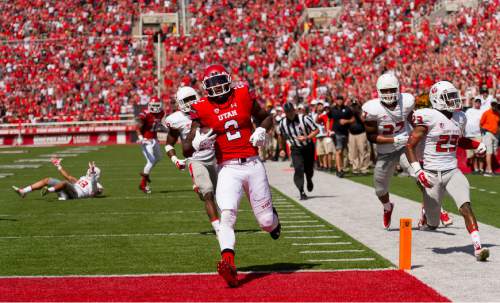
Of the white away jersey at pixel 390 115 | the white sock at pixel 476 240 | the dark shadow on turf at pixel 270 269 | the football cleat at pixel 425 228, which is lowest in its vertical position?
the football cleat at pixel 425 228

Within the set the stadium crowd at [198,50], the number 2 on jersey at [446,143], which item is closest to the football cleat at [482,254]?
the number 2 on jersey at [446,143]

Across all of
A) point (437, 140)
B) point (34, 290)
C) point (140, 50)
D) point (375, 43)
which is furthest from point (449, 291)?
point (140, 50)

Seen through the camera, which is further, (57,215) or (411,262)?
(57,215)

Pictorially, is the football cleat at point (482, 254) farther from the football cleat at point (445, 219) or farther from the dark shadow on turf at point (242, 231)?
the dark shadow on turf at point (242, 231)

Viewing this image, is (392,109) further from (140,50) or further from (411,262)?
(140,50)

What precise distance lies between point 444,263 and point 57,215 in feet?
22.2

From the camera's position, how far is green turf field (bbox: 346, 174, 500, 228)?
1214 cm

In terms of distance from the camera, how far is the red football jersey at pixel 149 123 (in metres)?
16.1

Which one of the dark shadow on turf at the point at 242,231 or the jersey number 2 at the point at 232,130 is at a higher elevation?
the jersey number 2 at the point at 232,130

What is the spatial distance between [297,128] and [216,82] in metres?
7.99

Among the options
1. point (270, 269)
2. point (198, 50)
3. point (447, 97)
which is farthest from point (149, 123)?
point (198, 50)

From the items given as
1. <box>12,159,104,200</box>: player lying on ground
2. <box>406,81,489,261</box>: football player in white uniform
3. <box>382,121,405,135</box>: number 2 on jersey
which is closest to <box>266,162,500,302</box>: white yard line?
<box>406,81,489,261</box>: football player in white uniform

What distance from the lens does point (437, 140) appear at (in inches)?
346

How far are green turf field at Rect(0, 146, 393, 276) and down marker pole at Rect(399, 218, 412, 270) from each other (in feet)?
1.10
